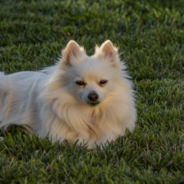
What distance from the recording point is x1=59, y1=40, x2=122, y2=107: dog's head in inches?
159

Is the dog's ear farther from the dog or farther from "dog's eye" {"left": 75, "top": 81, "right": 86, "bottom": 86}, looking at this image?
"dog's eye" {"left": 75, "top": 81, "right": 86, "bottom": 86}

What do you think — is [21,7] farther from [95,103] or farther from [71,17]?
[95,103]

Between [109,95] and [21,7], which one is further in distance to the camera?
[21,7]

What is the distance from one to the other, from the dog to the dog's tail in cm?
36

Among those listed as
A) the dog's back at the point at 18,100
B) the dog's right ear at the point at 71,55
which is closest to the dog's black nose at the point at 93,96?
the dog's right ear at the point at 71,55

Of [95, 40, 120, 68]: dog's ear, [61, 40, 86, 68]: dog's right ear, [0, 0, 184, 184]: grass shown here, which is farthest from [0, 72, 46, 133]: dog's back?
[95, 40, 120, 68]: dog's ear

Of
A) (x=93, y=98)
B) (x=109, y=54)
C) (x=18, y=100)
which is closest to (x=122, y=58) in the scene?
(x=109, y=54)

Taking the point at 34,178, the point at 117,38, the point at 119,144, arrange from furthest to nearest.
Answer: the point at 117,38, the point at 119,144, the point at 34,178

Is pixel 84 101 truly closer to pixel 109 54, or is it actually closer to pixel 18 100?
pixel 109 54

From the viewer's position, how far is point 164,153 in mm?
3887

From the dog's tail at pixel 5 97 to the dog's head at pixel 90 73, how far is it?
3.38 ft

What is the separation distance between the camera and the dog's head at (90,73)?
13.2 feet

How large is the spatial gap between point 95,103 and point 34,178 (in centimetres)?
117

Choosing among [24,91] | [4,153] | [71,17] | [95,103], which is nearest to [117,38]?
[71,17]
